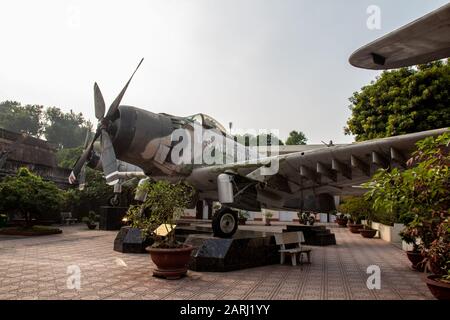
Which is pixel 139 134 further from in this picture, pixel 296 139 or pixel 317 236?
pixel 296 139

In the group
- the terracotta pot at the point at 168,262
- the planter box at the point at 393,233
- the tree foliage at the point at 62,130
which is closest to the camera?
the terracotta pot at the point at 168,262

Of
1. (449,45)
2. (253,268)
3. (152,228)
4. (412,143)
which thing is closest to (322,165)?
(412,143)

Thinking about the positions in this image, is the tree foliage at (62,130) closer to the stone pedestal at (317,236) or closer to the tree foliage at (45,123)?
the tree foliage at (45,123)

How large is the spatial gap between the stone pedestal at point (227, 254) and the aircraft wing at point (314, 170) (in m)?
1.79

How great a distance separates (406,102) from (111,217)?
16809mm

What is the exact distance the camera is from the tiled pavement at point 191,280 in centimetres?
581

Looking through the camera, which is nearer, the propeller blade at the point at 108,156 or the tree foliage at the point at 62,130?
the propeller blade at the point at 108,156

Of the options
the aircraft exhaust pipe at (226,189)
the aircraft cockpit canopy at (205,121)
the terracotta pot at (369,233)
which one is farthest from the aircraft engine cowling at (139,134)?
the terracotta pot at (369,233)

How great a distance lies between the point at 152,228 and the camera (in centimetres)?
750

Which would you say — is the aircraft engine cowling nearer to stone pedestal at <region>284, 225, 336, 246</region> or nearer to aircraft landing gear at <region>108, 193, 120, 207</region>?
stone pedestal at <region>284, 225, 336, 246</region>

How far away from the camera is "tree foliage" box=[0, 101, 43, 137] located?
2938 inches
